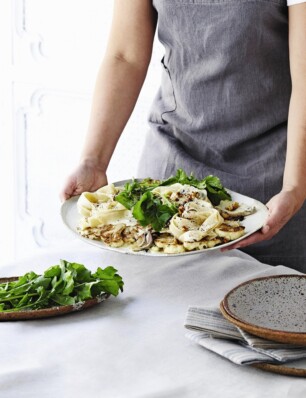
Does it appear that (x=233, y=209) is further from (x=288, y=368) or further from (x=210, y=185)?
(x=288, y=368)

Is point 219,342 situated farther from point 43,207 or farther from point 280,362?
point 43,207

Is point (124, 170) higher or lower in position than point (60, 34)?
lower

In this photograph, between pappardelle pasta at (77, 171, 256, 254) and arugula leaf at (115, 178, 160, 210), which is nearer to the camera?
pappardelle pasta at (77, 171, 256, 254)

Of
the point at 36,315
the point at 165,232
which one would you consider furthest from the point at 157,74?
the point at 36,315

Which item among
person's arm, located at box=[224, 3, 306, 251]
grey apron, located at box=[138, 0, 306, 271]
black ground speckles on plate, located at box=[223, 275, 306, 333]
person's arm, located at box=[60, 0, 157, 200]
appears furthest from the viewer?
person's arm, located at box=[60, 0, 157, 200]

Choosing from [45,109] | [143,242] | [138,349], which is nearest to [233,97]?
[143,242]

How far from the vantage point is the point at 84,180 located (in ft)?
5.98

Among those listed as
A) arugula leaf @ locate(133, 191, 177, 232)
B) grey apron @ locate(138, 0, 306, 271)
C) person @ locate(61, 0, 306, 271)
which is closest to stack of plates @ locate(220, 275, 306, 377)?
arugula leaf @ locate(133, 191, 177, 232)

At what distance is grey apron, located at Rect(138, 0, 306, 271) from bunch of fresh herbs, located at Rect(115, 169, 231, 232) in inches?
9.3

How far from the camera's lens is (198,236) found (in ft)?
4.70

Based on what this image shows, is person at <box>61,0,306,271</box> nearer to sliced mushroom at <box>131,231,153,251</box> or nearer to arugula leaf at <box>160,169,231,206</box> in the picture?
arugula leaf at <box>160,169,231,206</box>

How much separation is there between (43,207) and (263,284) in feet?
9.13

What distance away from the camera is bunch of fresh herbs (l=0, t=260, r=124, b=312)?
1354 mm

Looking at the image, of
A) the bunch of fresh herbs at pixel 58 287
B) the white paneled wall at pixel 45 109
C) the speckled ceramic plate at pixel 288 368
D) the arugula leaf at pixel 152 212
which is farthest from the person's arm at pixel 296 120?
the white paneled wall at pixel 45 109
